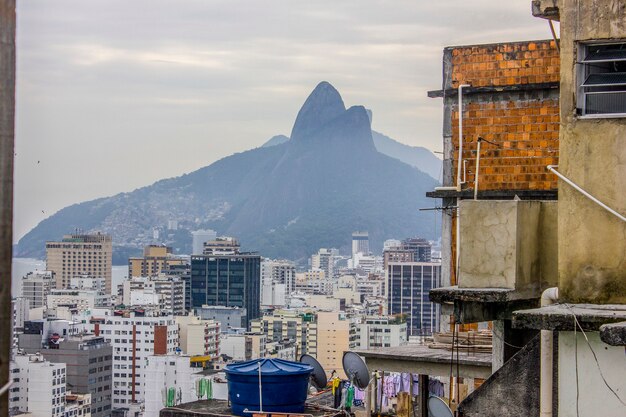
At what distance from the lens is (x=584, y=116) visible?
497 cm

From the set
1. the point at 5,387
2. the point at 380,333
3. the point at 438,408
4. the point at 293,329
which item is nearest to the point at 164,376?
the point at 380,333

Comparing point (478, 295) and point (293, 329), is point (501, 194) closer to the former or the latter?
point (478, 295)

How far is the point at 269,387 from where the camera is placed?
902 centimetres

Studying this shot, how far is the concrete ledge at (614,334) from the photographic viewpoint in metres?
4.32

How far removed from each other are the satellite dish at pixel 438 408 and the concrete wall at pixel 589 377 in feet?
9.16

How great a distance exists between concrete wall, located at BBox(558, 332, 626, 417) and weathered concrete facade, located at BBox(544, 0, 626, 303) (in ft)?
0.81

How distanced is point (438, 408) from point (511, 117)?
387 cm

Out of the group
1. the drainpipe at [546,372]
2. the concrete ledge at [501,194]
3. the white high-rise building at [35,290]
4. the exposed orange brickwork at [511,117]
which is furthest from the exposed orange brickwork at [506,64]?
the white high-rise building at [35,290]

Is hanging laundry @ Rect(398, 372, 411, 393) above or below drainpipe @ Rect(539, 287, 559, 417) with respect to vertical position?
below

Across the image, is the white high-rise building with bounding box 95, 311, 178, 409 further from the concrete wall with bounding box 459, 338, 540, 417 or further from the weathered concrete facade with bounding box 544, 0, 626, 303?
the weathered concrete facade with bounding box 544, 0, 626, 303

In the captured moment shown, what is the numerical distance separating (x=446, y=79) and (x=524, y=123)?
114 centimetres

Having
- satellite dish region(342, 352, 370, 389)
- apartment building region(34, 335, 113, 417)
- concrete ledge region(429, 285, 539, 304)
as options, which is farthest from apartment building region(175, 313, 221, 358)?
concrete ledge region(429, 285, 539, 304)

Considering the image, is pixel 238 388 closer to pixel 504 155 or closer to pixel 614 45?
pixel 504 155

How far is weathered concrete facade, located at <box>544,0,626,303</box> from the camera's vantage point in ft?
16.0
